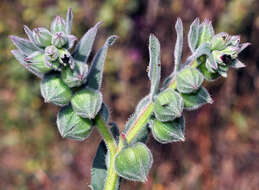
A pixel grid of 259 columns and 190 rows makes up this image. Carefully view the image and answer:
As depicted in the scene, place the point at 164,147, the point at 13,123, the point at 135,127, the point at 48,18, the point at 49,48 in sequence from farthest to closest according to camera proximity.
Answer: the point at 13,123 < the point at 164,147 < the point at 48,18 < the point at 135,127 < the point at 49,48

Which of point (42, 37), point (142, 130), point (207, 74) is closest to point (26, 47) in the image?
point (42, 37)

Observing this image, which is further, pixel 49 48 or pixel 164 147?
pixel 164 147

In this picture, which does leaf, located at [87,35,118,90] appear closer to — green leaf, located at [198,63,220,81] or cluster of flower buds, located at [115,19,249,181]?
cluster of flower buds, located at [115,19,249,181]

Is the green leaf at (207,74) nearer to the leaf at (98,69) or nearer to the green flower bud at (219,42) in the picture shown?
the green flower bud at (219,42)

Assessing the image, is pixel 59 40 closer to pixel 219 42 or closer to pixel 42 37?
pixel 42 37

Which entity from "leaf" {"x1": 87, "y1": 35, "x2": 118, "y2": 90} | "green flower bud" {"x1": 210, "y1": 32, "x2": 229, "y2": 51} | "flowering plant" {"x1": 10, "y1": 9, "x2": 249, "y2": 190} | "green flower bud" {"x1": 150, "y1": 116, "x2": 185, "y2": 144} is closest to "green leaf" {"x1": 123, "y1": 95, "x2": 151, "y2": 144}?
"flowering plant" {"x1": 10, "y1": 9, "x2": 249, "y2": 190}

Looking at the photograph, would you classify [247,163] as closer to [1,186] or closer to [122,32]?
[122,32]

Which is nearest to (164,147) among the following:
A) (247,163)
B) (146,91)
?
(146,91)
